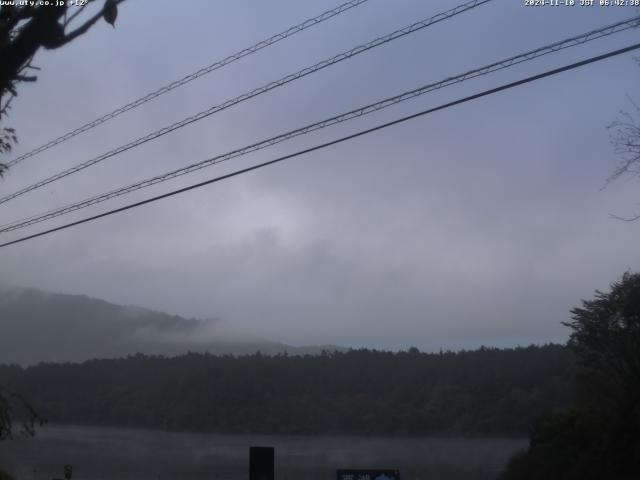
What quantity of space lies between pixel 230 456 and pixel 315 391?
37.5 ft

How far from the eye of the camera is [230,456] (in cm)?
3098

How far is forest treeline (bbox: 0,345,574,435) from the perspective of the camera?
36000mm

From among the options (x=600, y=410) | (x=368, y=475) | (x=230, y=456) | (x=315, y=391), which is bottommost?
(x=230, y=456)

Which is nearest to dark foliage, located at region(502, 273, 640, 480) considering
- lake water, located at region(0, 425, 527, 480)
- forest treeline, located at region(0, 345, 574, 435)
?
lake water, located at region(0, 425, 527, 480)

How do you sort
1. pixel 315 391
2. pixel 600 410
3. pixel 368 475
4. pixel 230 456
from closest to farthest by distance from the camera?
pixel 368 475
pixel 600 410
pixel 230 456
pixel 315 391

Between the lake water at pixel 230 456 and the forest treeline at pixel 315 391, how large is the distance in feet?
6.23

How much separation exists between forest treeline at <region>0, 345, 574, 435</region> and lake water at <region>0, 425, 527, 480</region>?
190 centimetres

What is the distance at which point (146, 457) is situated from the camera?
1228 inches

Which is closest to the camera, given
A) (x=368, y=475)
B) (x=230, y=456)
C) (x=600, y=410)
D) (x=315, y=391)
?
(x=368, y=475)

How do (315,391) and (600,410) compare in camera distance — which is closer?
(600,410)

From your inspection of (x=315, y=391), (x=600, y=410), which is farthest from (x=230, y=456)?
(x=600, y=410)

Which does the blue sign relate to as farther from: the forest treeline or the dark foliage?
the forest treeline

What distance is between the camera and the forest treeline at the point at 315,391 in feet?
118

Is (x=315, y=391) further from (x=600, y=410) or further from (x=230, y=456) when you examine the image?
(x=600, y=410)
